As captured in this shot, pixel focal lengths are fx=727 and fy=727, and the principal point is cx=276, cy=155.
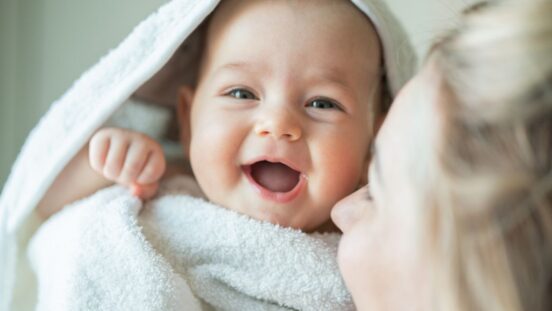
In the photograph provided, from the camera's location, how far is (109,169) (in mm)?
1032

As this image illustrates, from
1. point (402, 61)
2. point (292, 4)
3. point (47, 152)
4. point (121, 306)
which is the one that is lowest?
point (121, 306)

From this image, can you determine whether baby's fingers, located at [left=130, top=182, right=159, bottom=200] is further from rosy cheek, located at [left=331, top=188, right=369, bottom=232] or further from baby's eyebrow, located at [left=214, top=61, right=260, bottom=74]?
rosy cheek, located at [left=331, top=188, right=369, bottom=232]

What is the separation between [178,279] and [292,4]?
0.40 m

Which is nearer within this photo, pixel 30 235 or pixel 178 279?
pixel 178 279

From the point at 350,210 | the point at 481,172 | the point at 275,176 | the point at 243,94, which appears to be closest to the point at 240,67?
the point at 243,94

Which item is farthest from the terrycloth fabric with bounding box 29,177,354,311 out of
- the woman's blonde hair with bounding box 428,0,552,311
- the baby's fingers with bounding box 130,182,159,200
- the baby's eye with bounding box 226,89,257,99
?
the woman's blonde hair with bounding box 428,0,552,311

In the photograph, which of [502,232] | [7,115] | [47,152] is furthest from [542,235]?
[7,115]

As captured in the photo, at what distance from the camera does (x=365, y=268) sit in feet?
2.50

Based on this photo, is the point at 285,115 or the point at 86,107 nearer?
the point at 285,115

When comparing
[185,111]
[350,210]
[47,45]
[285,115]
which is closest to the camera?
[350,210]

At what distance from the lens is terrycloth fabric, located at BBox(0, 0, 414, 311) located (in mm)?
1046

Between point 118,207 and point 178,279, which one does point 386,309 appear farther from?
point 118,207

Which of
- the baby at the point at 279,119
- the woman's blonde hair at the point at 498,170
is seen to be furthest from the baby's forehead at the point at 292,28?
the woman's blonde hair at the point at 498,170

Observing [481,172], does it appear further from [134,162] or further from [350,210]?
[134,162]
